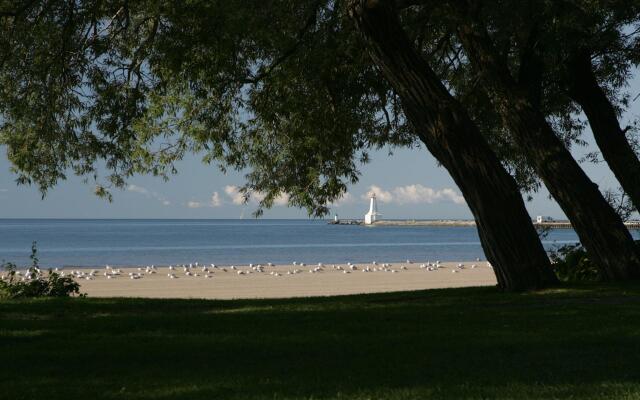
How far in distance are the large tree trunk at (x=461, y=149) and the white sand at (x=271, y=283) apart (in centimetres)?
1265

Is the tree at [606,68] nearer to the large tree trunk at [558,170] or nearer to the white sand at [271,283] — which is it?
the large tree trunk at [558,170]

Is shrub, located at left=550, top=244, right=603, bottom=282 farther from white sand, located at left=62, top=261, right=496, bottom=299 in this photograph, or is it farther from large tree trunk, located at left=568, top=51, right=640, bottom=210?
white sand, located at left=62, top=261, right=496, bottom=299

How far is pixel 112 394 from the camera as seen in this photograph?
7.10 meters

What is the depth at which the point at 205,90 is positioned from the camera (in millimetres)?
18672

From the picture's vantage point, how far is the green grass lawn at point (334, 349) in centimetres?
718

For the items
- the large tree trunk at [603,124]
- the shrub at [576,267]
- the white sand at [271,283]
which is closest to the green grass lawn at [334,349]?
the shrub at [576,267]

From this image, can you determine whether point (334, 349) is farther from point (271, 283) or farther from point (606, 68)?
point (271, 283)

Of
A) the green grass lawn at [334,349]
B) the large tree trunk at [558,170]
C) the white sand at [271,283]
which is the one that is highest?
the large tree trunk at [558,170]

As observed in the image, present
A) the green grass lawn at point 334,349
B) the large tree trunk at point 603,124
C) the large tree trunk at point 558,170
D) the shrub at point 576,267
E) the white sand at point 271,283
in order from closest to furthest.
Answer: the green grass lawn at point 334,349 < the large tree trunk at point 558,170 < the large tree trunk at point 603,124 < the shrub at point 576,267 < the white sand at point 271,283

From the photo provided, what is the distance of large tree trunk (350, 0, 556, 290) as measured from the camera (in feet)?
43.2

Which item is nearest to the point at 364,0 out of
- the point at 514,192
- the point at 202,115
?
the point at 514,192

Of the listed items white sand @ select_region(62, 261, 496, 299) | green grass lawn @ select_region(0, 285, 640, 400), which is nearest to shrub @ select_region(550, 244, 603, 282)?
green grass lawn @ select_region(0, 285, 640, 400)

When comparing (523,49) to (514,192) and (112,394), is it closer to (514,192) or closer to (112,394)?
(514,192)

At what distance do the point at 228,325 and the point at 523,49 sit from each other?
338 inches
